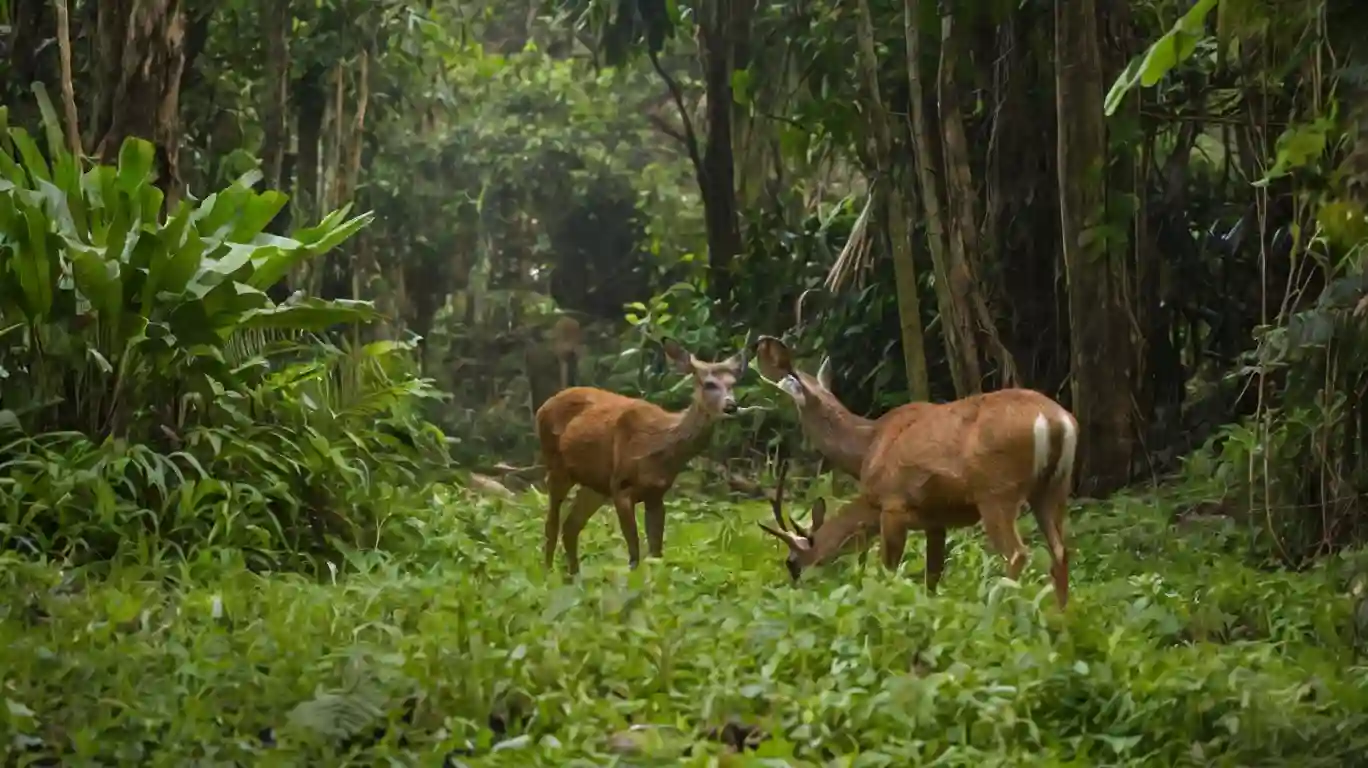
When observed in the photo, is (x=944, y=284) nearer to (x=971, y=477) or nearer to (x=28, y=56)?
(x=971, y=477)

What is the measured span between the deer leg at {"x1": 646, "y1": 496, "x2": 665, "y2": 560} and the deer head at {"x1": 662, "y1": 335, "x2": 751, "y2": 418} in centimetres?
48

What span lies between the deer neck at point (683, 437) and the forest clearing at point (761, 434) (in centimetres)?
2

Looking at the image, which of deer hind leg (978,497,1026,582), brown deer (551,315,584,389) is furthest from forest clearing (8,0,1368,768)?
brown deer (551,315,584,389)

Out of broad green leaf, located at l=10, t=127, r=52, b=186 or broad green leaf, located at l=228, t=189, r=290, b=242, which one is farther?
broad green leaf, located at l=228, t=189, r=290, b=242

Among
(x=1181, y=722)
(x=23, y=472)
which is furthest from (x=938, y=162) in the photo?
(x=1181, y=722)

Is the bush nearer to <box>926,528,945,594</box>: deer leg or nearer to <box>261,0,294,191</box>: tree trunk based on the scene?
<box>926,528,945,594</box>: deer leg

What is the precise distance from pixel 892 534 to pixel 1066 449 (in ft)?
2.28

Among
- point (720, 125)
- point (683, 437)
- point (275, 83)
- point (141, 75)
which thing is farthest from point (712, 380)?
point (720, 125)

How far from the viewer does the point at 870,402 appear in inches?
461

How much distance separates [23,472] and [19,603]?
4.37 ft

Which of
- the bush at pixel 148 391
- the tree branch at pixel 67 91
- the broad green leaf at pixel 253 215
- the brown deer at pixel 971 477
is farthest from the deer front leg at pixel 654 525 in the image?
the tree branch at pixel 67 91

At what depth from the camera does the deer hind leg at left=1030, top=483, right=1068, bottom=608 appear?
5.91 m

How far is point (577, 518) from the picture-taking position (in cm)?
745

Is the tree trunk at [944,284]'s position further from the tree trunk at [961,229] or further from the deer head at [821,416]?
the deer head at [821,416]
